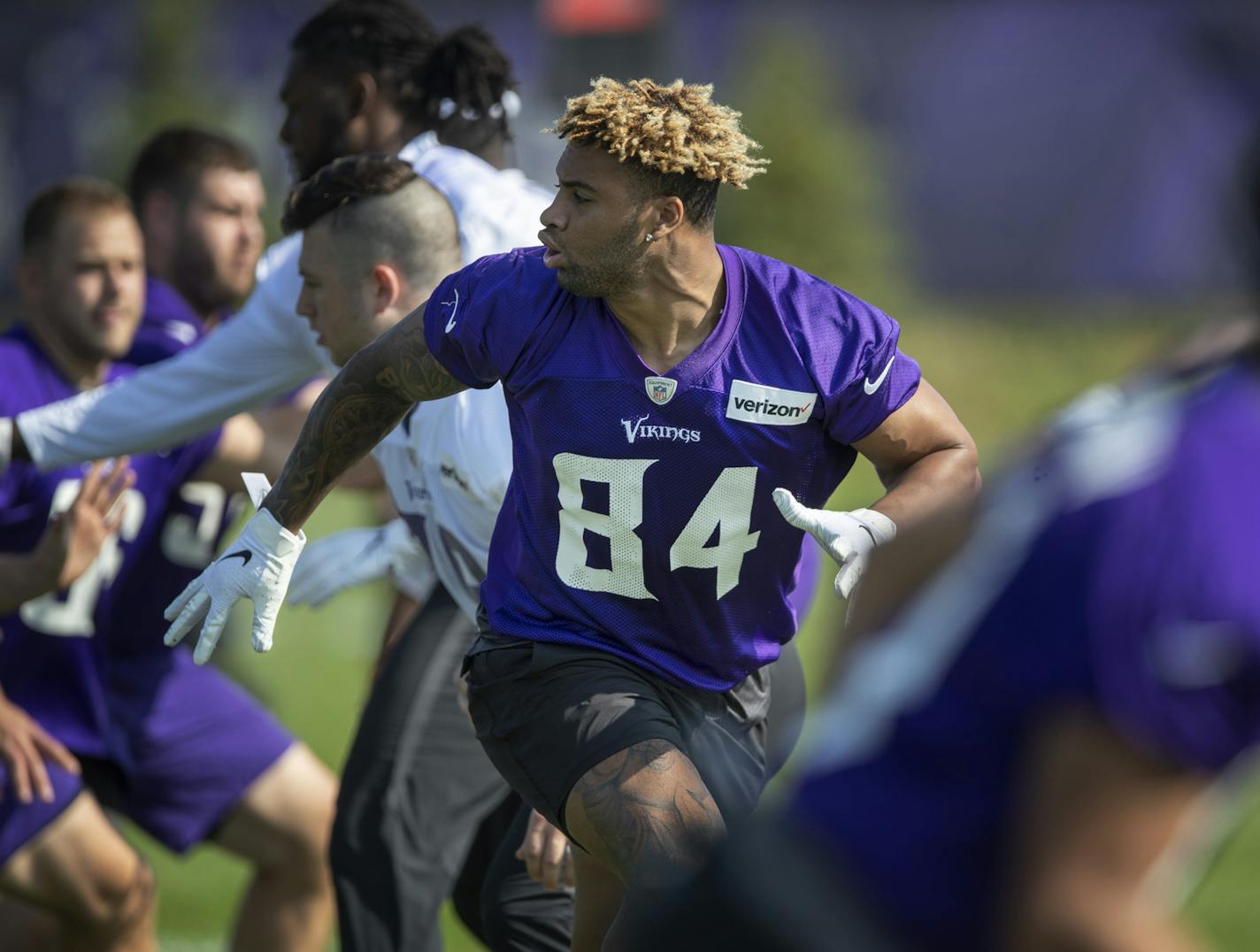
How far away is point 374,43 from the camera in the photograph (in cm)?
530

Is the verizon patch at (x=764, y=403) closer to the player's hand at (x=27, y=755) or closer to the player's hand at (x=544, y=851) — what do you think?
the player's hand at (x=544, y=851)

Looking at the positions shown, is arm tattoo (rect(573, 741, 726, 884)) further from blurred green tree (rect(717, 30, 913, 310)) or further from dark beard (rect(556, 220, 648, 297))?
blurred green tree (rect(717, 30, 913, 310))

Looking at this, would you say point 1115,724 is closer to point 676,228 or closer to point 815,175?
point 676,228

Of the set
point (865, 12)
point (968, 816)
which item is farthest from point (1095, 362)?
point (968, 816)

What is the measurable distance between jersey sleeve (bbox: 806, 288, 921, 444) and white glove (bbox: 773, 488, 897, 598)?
0.60ft

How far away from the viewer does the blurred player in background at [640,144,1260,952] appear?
1.66m

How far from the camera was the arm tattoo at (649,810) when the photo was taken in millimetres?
3172

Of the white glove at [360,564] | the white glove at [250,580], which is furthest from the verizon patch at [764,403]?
the white glove at [360,564]

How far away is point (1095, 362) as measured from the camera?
21.7 m

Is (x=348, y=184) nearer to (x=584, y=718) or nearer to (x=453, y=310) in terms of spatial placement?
(x=453, y=310)

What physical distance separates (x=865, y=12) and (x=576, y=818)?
25.4m

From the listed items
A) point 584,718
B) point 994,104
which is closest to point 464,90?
point 584,718

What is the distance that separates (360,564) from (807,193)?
19.3 metres

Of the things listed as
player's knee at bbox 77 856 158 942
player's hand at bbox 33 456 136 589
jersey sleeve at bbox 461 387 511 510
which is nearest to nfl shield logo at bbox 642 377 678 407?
jersey sleeve at bbox 461 387 511 510
